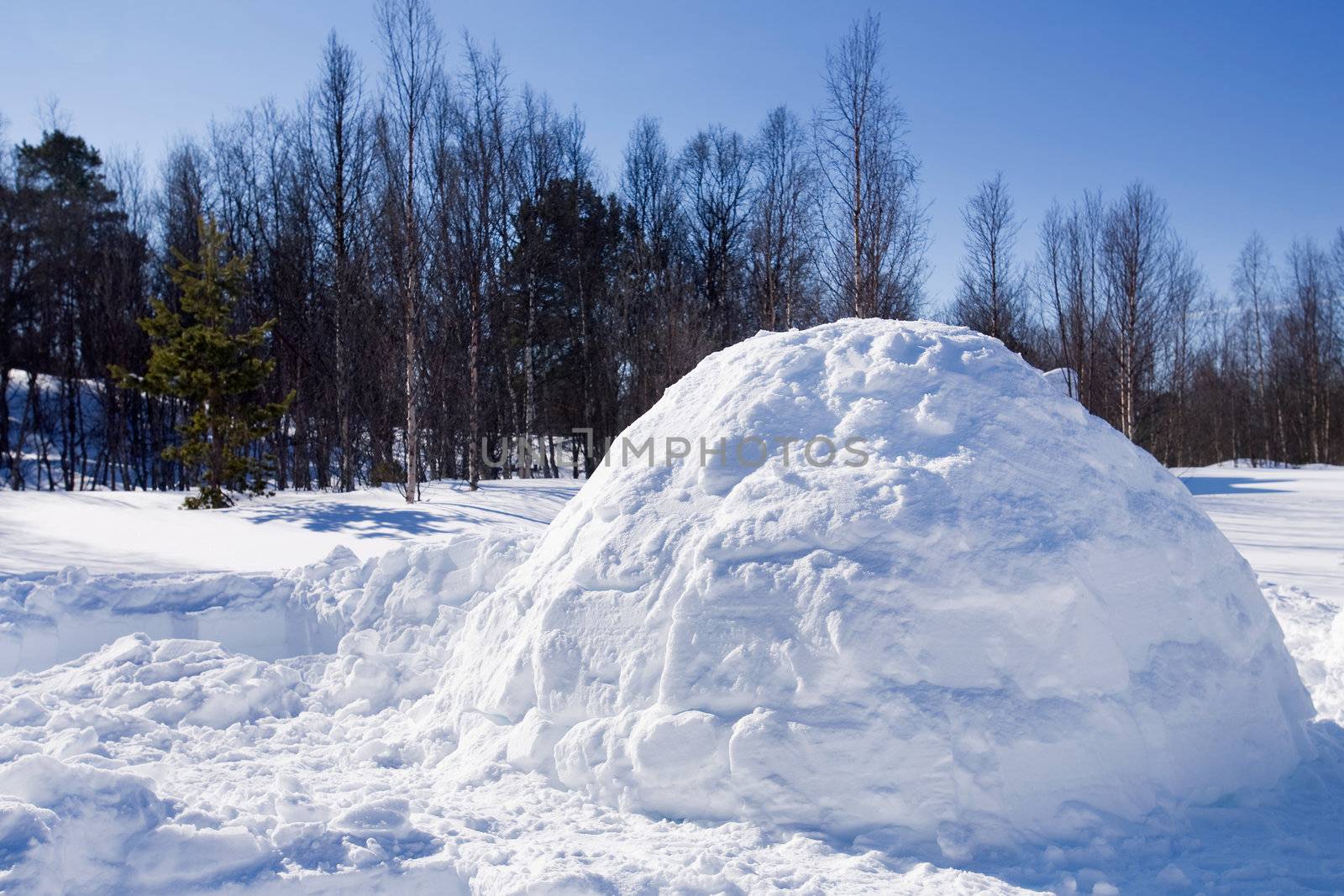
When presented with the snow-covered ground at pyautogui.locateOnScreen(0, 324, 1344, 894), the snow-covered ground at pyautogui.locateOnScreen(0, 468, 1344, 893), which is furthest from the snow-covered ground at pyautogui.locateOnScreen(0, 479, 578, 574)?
the snow-covered ground at pyautogui.locateOnScreen(0, 468, 1344, 893)

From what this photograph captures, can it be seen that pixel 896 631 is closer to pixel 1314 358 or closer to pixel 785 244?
pixel 785 244

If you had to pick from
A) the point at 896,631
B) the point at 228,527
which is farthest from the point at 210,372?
the point at 896,631

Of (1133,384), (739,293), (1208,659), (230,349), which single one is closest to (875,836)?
(1208,659)

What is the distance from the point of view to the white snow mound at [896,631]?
3230 millimetres

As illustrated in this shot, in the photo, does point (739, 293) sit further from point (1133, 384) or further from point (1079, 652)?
point (1079, 652)

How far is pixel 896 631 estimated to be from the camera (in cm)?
341

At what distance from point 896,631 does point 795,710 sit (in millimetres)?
536

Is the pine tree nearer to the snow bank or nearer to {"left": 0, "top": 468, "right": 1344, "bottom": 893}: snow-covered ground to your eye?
the snow bank

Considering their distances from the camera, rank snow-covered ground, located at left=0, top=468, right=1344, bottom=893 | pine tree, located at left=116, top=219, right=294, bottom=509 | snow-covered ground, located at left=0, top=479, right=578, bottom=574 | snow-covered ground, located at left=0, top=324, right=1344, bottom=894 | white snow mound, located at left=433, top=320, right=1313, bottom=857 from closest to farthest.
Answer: snow-covered ground, located at left=0, top=468, right=1344, bottom=893 → snow-covered ground, located at left=0, top=324, right=1344, bottom=894 → white snow mound, located at left=433, top=320, right=1313, bottom=857 → snow-covered ground, located at left=0, top=479, right=578, bottom=574 → pine tree, located at left=116, top=219, right=294, bottom=509

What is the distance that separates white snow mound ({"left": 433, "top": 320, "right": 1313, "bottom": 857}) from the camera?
3.23 metres

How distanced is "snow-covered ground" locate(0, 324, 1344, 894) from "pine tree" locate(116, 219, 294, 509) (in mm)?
8241

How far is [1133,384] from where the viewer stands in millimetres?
19938

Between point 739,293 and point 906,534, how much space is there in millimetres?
22503

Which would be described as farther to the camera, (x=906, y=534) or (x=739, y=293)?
(x=739, y=293)
